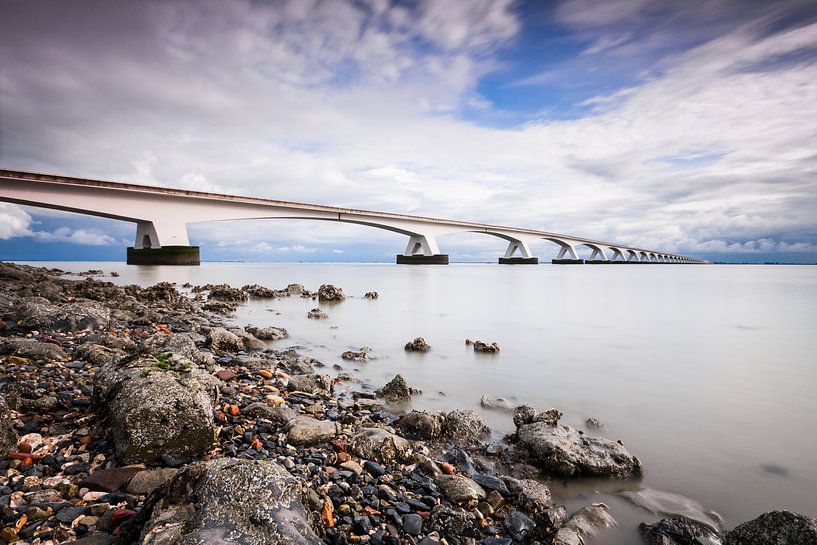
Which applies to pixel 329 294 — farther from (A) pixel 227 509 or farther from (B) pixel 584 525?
(A) pixel 227 509

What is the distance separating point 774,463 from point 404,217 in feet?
178

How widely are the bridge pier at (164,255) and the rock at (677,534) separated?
43725 millimetres

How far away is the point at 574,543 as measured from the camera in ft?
8.45

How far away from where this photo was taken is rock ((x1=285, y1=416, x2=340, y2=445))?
3684 millimetres

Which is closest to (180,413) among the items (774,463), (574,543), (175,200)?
(574,543)

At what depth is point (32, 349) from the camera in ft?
17.4

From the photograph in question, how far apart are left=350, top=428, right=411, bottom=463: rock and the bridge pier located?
4171cm

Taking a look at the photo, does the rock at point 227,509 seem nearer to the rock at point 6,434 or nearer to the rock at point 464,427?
the rock at point 6,434

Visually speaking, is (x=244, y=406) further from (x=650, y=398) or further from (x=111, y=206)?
(x=111, y=206)

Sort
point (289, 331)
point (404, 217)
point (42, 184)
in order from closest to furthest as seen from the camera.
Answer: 1. point (289, 331)
2. point (42, 184)
3. point (404, 217)

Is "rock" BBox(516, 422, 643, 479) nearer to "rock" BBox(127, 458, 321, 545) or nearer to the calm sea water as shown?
the calm sea water

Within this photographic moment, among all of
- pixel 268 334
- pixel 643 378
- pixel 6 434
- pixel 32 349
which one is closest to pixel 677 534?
pixel 643 378

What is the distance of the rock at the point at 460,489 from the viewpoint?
297 centimetres

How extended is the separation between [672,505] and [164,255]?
44.6 metres
